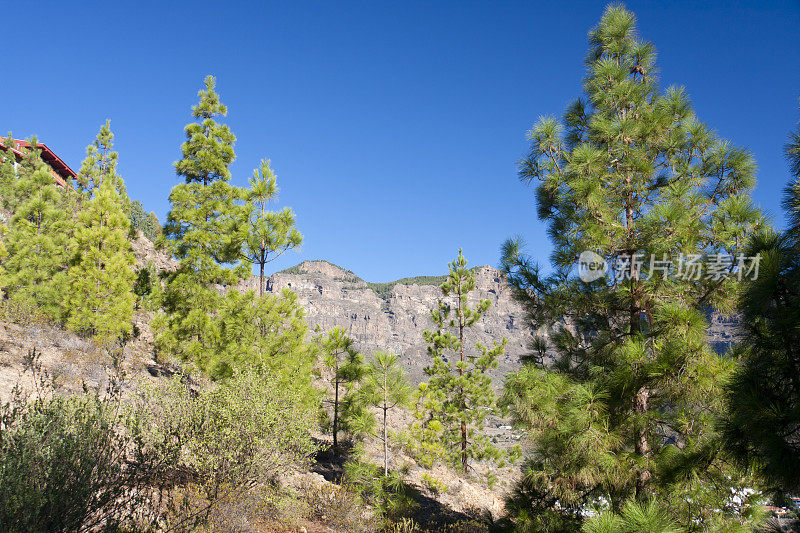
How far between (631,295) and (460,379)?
1011 centimetres

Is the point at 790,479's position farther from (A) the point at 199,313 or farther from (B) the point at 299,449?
(A) the point at 199,313

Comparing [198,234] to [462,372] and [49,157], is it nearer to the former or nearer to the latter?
[462,372]

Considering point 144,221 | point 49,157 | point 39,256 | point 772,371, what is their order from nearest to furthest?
point 772,371
point 39,256
point 49,157
point 144,221

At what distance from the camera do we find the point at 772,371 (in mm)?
3350

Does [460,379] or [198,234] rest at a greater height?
[198,234]

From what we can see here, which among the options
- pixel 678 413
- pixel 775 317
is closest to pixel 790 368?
pixel 775 317

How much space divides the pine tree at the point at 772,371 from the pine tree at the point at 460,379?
11044 mm

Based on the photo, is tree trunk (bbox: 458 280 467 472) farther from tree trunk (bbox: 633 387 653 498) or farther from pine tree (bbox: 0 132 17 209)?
pine tree (bbox: 0 132 17 209)

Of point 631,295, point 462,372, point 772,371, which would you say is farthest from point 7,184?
point 772,371

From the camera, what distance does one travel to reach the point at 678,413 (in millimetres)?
4914

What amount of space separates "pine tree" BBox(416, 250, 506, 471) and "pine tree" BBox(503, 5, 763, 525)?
8825 millimetres

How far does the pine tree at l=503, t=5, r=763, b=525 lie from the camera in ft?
14.8

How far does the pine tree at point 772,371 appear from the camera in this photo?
3070 millimetres

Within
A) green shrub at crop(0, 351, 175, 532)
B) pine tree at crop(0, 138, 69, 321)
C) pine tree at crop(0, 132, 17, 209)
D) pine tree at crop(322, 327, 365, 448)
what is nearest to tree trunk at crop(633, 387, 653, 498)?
green shrub at crop(0, 351, 175, 532)
